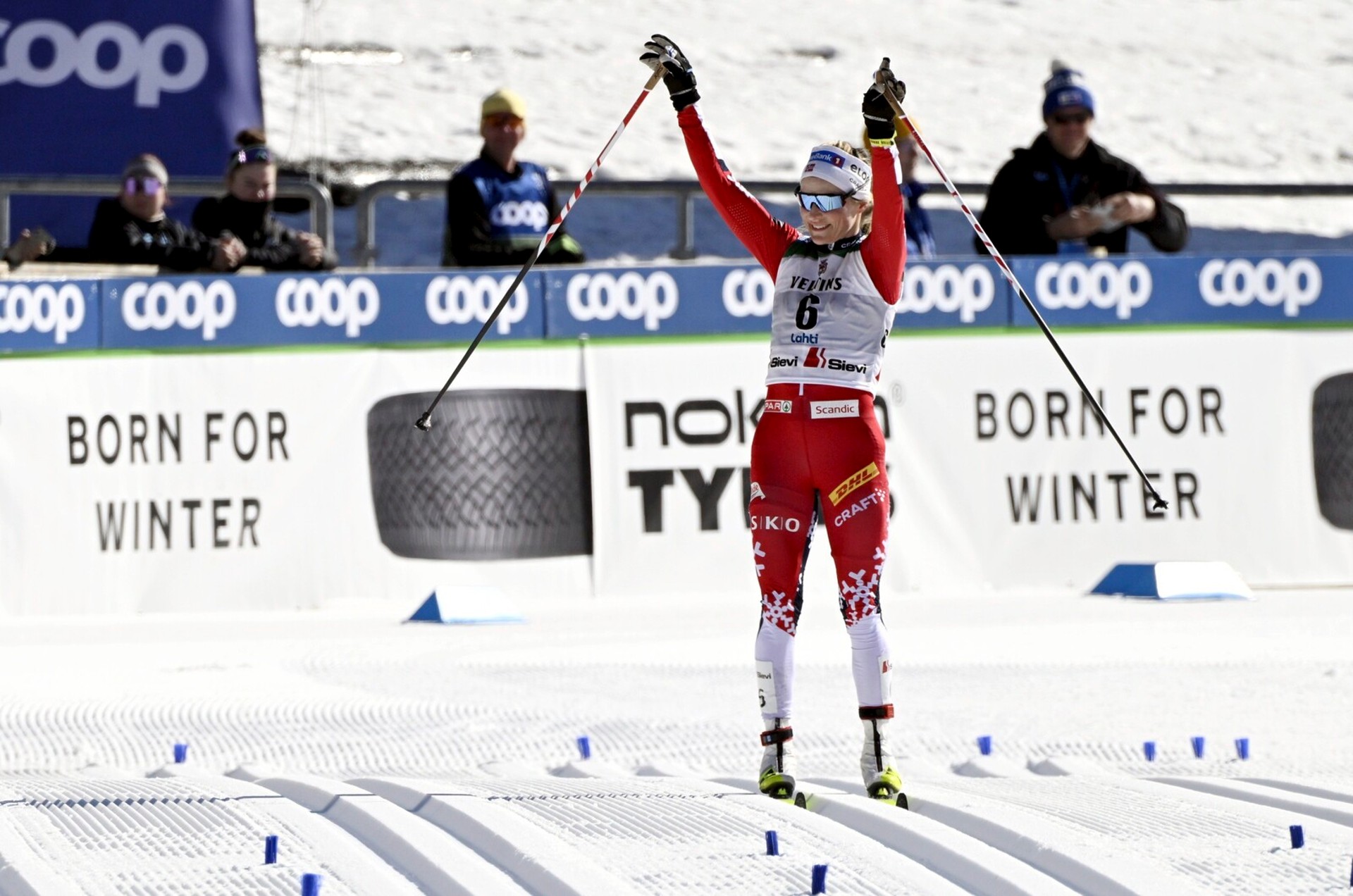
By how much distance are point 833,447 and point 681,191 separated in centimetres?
730

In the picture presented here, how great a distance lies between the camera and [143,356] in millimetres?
11422

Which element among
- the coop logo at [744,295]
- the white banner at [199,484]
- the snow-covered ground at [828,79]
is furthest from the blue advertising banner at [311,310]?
the snow-covered ground at [828,79]

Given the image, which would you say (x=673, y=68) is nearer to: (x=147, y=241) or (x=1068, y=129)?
(x=147, y=241)

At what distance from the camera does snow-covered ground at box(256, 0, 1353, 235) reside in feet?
82.1

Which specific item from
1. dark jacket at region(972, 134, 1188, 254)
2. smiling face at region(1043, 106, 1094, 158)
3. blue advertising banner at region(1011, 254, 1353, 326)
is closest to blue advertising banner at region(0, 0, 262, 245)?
dark jacket at region(972, 134, 1188, 254)

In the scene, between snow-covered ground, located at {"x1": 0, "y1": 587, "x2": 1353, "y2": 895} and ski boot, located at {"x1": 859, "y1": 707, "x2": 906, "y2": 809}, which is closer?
snow-covered ground, located at {"x1": 0, "y1": 587, "x2": 1353, "y2": 895}

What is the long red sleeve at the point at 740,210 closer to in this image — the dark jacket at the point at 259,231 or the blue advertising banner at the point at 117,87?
the dark jacket at the point at 259,231

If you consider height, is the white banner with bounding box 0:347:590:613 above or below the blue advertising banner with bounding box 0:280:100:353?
below

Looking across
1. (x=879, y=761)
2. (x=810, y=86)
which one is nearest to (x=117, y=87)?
(x=879, y=761)

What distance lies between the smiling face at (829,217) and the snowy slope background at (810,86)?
13.6m

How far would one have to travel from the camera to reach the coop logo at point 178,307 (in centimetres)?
1141

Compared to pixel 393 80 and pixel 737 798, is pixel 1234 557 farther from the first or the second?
pixel 393 80

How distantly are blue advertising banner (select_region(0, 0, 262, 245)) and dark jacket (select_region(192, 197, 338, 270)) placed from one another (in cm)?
74

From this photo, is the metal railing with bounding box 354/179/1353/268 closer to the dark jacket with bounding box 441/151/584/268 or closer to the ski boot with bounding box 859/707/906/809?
the dark jacket with bounding box 441/151/584/268
